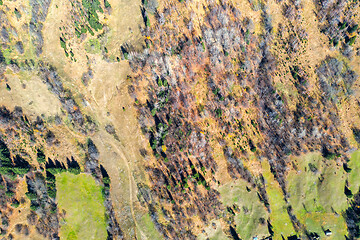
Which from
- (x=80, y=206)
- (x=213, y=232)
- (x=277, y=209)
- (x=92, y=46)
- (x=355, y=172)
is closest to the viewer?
(x=355, y=172)

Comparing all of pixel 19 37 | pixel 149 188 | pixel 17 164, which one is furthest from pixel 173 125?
pixel 19 37

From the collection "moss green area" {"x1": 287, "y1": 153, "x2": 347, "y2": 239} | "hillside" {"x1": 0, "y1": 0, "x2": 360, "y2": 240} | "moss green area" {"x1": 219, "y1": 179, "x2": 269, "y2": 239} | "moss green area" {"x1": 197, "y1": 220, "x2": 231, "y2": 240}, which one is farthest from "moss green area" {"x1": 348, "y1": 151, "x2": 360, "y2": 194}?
"moss green area" {"x1": 197, "y1": 220, "x2": 231, "y2": 240}

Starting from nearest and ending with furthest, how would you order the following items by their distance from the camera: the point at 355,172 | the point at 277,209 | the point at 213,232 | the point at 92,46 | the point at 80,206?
1. the point at 355,172
2. the point at 92,46
3. the point at 80,206
4. the point at 277,209
5. the point at 213,232

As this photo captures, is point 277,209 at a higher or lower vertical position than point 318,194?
lower

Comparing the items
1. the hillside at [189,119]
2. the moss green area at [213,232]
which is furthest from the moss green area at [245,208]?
the moss green area at [213,232]

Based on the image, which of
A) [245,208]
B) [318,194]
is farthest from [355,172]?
[245,208]

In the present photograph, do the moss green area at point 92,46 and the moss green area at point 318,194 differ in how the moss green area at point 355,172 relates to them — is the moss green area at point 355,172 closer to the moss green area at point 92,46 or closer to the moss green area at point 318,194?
the moss green area at point 318,194

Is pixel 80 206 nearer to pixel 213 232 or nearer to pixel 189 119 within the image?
pixel 213 232
